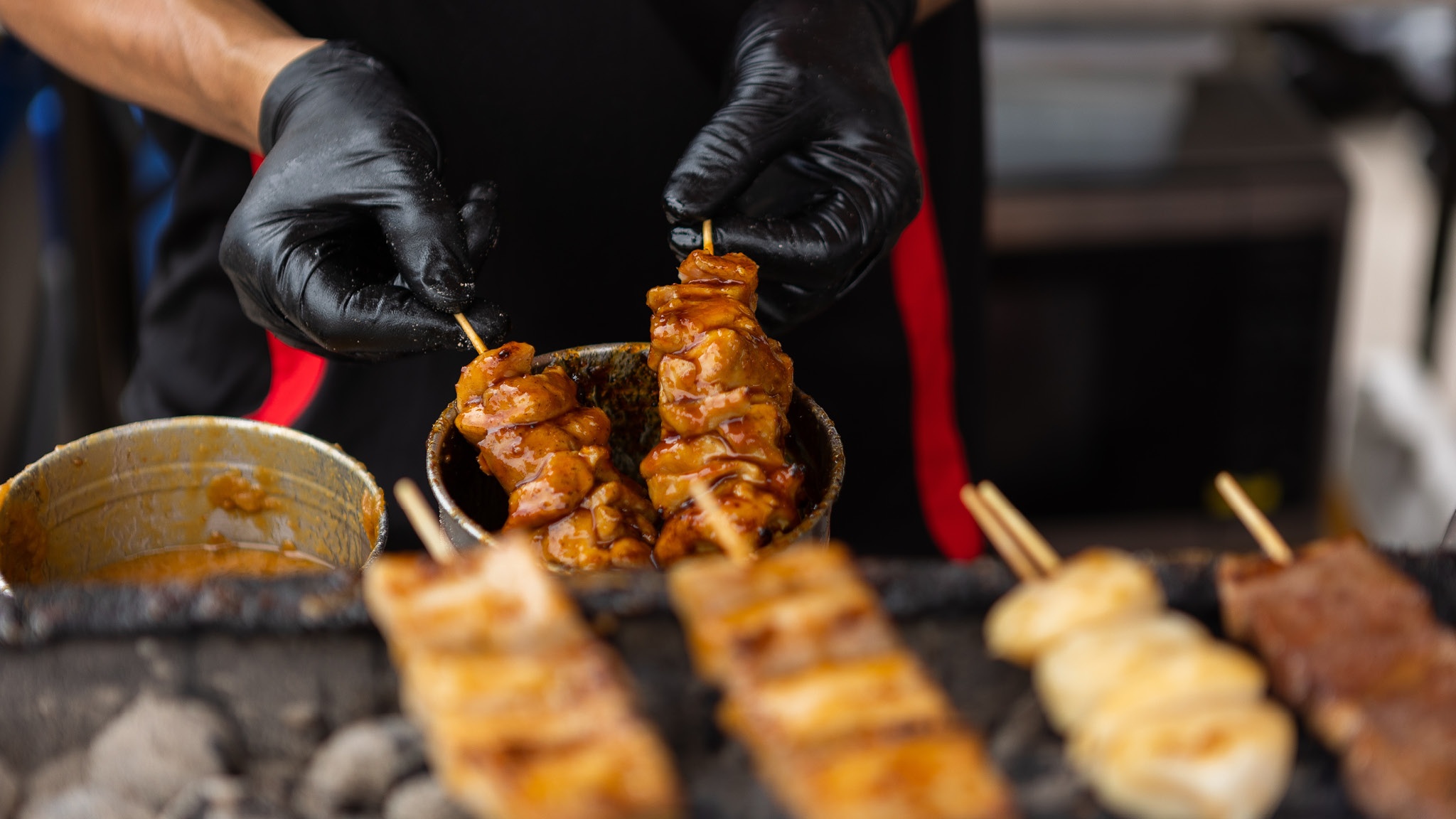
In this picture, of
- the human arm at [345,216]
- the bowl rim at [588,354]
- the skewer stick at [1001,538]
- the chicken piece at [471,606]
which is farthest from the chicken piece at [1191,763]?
the human arm at [345,216]

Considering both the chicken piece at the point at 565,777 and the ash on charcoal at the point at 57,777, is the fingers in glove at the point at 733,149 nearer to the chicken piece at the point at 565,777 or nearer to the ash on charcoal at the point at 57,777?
the chicken piece at the point at 565,777

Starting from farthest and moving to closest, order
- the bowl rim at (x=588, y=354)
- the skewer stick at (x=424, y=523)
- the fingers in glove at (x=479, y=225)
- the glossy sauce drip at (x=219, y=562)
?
the fingers in glove at (x=479, y=225), the glossy sauce drip at (x=219, y=562), the bowl rim at (x=588, y=354), the skewer stick at (x=424, y=523)

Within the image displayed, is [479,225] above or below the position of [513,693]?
above

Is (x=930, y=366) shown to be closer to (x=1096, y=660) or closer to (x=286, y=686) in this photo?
(x=1096, y=660)

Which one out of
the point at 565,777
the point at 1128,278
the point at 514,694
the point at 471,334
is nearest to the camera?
the point at 565,777

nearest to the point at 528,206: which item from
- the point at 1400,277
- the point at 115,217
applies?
the point at 115,217

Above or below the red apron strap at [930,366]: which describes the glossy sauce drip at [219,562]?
above

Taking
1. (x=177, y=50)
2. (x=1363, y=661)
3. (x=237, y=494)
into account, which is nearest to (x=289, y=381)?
(x=177, y=50)

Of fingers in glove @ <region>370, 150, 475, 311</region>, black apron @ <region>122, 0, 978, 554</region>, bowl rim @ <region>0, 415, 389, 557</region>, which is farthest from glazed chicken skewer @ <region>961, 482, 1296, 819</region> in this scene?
black apron @ <region>122, 0, 978, 554</region>

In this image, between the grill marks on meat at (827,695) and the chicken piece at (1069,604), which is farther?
the chicken piece at (1069,604)
